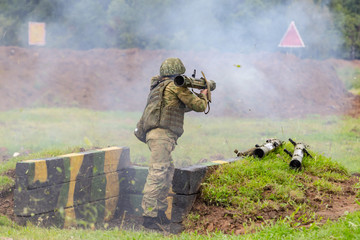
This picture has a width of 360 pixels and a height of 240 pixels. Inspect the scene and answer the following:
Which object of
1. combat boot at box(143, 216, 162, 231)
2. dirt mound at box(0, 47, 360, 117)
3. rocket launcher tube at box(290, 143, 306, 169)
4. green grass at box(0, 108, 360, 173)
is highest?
dirt mound at box(0, 47, 360, 117)

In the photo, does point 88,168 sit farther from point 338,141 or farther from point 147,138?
point 338,141

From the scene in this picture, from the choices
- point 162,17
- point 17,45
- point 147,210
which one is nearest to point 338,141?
point 147,210

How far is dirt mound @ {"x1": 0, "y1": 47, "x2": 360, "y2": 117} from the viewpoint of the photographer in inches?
717

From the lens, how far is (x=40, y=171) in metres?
6.08

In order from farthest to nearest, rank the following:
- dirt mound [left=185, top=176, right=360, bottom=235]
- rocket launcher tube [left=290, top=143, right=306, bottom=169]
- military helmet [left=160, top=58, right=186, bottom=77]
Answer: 1. military helmet [left=160, top=58, right=186, bottom=77]
2. rocket launcher tube [left=290, top=143, right=306, bottom=169]
3. dirt mound [left=185, top=176, right=360, bottom=235]

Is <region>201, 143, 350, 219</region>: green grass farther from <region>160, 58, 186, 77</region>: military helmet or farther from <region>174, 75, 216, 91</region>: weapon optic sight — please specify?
<region>160, 58, 186, 77</region>: military helmet

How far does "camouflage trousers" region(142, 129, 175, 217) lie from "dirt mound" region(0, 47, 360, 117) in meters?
10.8

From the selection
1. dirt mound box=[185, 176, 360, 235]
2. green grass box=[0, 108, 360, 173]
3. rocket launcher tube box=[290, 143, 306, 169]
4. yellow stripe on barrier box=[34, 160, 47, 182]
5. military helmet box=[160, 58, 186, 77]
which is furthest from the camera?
green grass box=[0, 108, 360, 173]

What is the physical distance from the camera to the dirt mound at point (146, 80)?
717 inches

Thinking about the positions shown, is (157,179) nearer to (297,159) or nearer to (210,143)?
(297,159)

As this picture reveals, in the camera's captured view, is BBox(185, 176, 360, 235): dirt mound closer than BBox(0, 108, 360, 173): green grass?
Yes

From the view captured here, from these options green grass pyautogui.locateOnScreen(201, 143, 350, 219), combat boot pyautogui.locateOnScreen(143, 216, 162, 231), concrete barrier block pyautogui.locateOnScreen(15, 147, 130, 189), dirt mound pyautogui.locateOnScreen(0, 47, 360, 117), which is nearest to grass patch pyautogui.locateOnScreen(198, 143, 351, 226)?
green grass pyautogui.locateOnScreen(201, 143, 350, 219)

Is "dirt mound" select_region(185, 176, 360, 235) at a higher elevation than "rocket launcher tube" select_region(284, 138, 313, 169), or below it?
below

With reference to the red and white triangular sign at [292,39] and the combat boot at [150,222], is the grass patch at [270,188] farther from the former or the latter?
the red and white triangular sign at [292,39]
